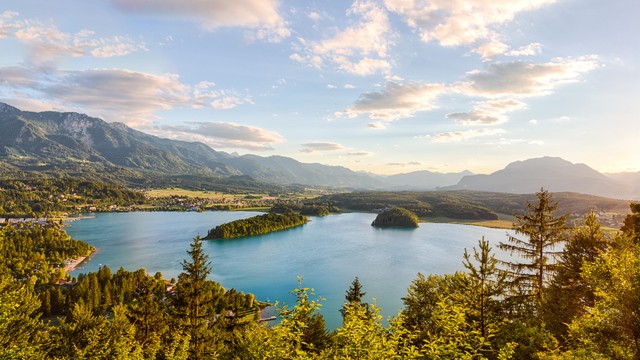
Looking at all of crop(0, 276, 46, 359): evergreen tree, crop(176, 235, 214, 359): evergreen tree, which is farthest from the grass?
crop(0, 276, 46, 359): evergreen tree

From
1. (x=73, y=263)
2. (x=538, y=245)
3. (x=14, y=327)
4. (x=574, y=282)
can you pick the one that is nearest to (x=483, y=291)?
(x=574, y=282)

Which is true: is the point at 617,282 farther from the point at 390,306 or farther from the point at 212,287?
the point at 212,287

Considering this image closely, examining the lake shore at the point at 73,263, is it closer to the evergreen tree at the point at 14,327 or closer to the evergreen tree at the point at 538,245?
the evergreen tree at the point at 14,327

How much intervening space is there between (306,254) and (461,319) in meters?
93.0

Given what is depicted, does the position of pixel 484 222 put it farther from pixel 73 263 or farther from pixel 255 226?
pixel 73 263

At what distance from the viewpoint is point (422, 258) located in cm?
9250

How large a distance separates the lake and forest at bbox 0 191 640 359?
30.3 m

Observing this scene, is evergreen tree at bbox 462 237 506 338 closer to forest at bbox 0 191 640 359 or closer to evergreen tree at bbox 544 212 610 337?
forest at bbox 0 191 640 359

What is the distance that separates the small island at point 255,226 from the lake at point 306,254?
5.74 meters

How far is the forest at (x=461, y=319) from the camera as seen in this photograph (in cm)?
978

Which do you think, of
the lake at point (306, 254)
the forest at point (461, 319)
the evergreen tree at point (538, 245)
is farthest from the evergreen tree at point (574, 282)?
the lake at point (306, 254)

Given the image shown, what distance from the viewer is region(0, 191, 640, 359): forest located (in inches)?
385

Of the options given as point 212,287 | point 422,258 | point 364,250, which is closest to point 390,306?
point 212,287

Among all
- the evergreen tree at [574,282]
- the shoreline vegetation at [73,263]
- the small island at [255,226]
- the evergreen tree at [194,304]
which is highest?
the evergreen tree at [574,282]
